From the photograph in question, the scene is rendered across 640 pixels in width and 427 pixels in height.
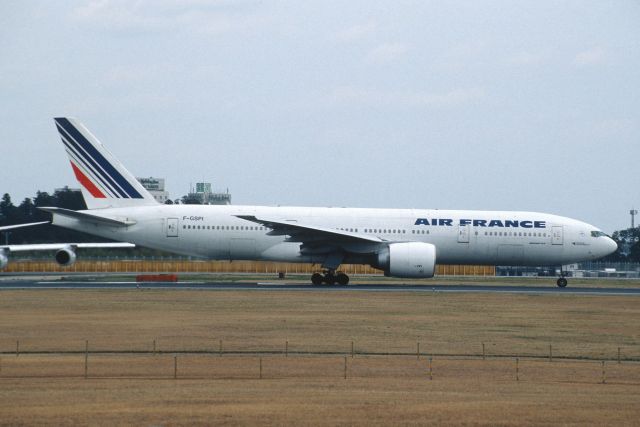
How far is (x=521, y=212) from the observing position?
54.6 m

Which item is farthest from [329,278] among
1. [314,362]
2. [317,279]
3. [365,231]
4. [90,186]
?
[314,362]

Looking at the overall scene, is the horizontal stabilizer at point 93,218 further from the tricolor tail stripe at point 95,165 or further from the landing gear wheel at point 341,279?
the landing gear wheel at point 341,279

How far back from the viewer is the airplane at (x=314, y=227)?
5097cm

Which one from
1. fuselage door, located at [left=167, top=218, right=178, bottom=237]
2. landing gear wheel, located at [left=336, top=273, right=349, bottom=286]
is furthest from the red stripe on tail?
landing gear wheel, located at [left=336, top=273, right=349, bottom=286]

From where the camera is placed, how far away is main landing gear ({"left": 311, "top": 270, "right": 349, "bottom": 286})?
171ft

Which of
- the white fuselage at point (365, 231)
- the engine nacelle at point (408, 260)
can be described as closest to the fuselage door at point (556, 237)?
the white fuselage at point (365, 231)

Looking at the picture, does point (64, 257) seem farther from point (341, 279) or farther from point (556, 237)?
point (556, 237)

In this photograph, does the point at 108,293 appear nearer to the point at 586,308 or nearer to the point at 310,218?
the point at 310,218

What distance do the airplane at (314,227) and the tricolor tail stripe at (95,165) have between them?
55 mm

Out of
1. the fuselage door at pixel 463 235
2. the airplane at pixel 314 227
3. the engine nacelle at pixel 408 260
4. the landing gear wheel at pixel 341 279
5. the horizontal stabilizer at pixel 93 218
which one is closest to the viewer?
the engine nacelle at pixel 408 260

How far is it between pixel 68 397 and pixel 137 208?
33424 millimetres

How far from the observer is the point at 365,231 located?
2061 inches

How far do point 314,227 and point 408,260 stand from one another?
520 centimetres

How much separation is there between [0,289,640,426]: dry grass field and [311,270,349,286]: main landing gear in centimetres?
884
